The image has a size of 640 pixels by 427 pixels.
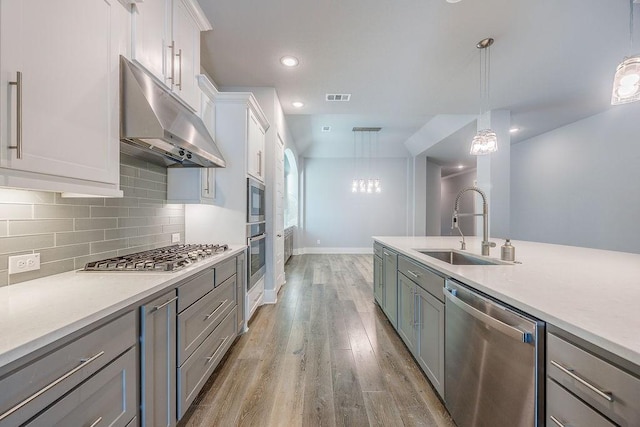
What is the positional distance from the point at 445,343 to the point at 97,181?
2021 millimetres

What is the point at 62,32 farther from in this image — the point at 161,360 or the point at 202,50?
the point at 202,50

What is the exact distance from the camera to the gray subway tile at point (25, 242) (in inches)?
45.4

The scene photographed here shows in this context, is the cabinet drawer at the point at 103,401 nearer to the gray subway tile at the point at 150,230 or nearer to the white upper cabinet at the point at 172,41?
the gray subway tile at the point at 150,230

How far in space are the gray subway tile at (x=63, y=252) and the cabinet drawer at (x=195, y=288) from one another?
635 millimetres

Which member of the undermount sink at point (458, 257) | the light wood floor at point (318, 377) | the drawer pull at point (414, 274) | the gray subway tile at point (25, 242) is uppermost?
the gray subway tile at point (25, 242)

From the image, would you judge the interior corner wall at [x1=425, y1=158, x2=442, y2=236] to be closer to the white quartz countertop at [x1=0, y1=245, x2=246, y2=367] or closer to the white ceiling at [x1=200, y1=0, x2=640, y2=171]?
the white ceiling at [x1=200, y1=0, x2=640, y2=171]

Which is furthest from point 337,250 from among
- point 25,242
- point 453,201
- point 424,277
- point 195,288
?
point 25,242

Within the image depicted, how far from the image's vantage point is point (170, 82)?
5.84ft

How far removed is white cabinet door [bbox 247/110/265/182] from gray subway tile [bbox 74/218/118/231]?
4.22 ft

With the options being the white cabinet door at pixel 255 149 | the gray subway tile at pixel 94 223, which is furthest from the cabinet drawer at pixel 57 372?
the white cabinet door at pixel 255 149

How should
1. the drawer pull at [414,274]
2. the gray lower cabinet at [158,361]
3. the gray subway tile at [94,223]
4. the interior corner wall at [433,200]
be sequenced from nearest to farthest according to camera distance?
the gray lower cabinet at [158,361], the gray subway tile at [94,223], the drawer pull at [414,274], the interior corner wall at [433,200]

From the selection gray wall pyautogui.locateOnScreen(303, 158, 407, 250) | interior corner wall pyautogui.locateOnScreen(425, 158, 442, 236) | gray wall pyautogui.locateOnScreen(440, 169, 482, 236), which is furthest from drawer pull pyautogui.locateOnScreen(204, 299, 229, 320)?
gray wall pyautogui.locateOnScreen(440, 169, 482, 236)

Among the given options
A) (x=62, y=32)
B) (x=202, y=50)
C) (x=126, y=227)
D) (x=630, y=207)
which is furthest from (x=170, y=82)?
(x=630, y=207)

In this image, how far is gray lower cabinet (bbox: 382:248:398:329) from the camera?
2535 millimetres
